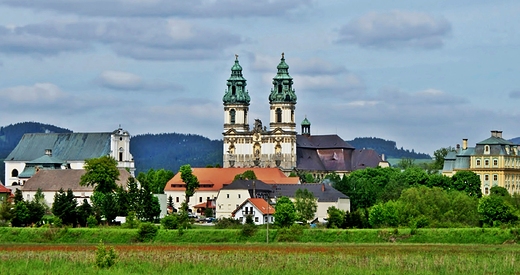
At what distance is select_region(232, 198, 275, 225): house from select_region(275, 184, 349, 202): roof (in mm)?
9435

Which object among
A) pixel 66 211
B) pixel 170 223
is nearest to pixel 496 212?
pixel 170 223

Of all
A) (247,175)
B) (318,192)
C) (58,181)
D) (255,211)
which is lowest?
(255,211)


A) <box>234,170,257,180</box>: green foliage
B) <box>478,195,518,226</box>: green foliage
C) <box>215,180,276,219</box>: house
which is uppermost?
<box>234,170,257,180</box>: green foliage

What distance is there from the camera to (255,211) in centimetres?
13212

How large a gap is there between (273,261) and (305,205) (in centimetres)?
6294

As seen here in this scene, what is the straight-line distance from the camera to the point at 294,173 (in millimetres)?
190000

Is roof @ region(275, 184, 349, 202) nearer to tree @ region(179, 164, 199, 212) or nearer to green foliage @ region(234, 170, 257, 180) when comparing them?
green foliage @ region(234, 170, 257, 180)

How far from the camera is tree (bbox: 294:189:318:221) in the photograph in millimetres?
133500

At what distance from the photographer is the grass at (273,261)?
218 ft

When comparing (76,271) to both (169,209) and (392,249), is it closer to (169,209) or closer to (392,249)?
(392,249)

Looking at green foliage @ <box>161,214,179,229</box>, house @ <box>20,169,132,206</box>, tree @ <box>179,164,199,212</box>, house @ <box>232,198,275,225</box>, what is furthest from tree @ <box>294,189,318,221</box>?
tree @ <box>179,164,199,212</box>

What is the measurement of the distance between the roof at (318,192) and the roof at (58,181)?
61.4 feet

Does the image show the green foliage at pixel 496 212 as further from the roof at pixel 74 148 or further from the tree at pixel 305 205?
the roof at pixel 74 148

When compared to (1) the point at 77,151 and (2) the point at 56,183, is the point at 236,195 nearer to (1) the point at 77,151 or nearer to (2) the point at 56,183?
(2) the point at 56,183
